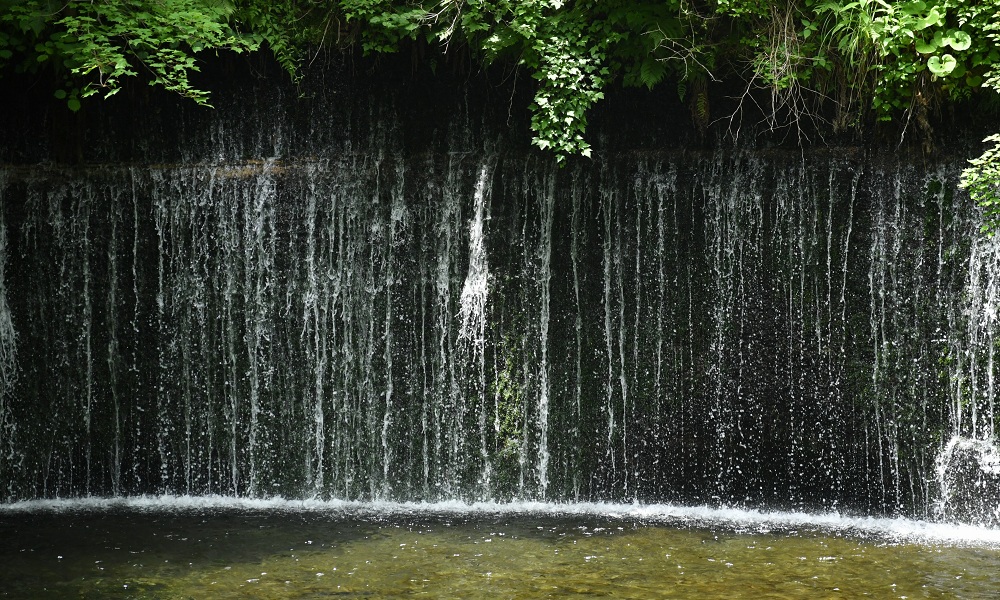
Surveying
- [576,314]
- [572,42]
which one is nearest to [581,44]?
[572,42]

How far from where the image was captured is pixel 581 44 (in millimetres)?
6906

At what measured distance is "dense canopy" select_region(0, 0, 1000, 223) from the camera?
6.52m

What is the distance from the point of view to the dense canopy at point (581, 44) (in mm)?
6516

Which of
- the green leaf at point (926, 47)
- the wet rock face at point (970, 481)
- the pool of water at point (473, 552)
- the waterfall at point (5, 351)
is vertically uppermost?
the green leaf at point (926, 47)

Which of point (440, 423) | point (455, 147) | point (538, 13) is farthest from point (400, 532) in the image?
point (538, 13)

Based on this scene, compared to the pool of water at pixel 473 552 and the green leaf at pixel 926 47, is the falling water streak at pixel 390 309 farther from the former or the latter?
the green leaf at pixel 926 47

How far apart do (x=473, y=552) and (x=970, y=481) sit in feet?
12.3

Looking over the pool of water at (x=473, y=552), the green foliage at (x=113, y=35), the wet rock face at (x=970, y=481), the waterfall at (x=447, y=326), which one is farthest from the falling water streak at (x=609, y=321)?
the green foliage at (x=113, y=35)

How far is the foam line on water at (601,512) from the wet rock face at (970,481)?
0.38 feet

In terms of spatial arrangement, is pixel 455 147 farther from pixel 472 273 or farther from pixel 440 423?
pixel 440 423

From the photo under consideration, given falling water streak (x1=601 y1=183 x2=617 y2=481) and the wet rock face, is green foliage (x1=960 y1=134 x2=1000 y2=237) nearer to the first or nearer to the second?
the wet rock face

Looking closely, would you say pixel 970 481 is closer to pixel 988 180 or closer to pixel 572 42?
pixel 988 180

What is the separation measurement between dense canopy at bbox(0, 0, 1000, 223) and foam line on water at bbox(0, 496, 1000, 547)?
2.31 metres

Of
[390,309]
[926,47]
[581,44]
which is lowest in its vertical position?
[390,309]
